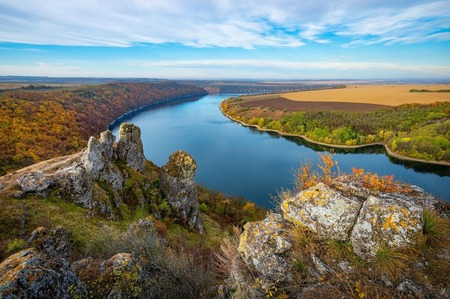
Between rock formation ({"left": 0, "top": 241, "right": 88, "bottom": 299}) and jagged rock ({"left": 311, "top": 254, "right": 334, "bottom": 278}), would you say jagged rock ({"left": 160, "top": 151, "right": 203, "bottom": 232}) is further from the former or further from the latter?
jagged rock ({"left": 311, "top": 254, "right": 334, "bottom": 278})

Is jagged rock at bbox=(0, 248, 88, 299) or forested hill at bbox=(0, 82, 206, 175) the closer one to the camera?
jagged rock at bbox=(0, 248, 88, 299)

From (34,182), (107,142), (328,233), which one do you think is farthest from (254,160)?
(328,233)

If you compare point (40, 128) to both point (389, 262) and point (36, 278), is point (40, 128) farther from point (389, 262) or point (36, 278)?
point (389, 262)

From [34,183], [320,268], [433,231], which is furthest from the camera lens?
[34,183]

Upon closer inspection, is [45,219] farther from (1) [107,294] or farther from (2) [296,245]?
(2) [296,245]

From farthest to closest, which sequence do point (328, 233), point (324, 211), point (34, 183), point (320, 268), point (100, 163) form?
point (100, 163) < point (34, 183) < point (324, 211) < point (328, 233) < point (320, 268)

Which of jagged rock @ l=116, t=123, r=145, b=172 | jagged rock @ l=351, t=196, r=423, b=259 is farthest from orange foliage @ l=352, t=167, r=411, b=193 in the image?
jagged rock @ l=116, t=123, r=145, b=172

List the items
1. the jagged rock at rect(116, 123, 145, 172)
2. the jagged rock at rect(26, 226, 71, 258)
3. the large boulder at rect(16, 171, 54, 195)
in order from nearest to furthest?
the jagged rock at rect(26, 226, 71, 258), the large boulder at rect(16, 171, 54, 195), the jagged rock at rect(116, 123, 145, 172)

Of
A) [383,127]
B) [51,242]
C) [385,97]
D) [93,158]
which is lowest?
[383,127]
